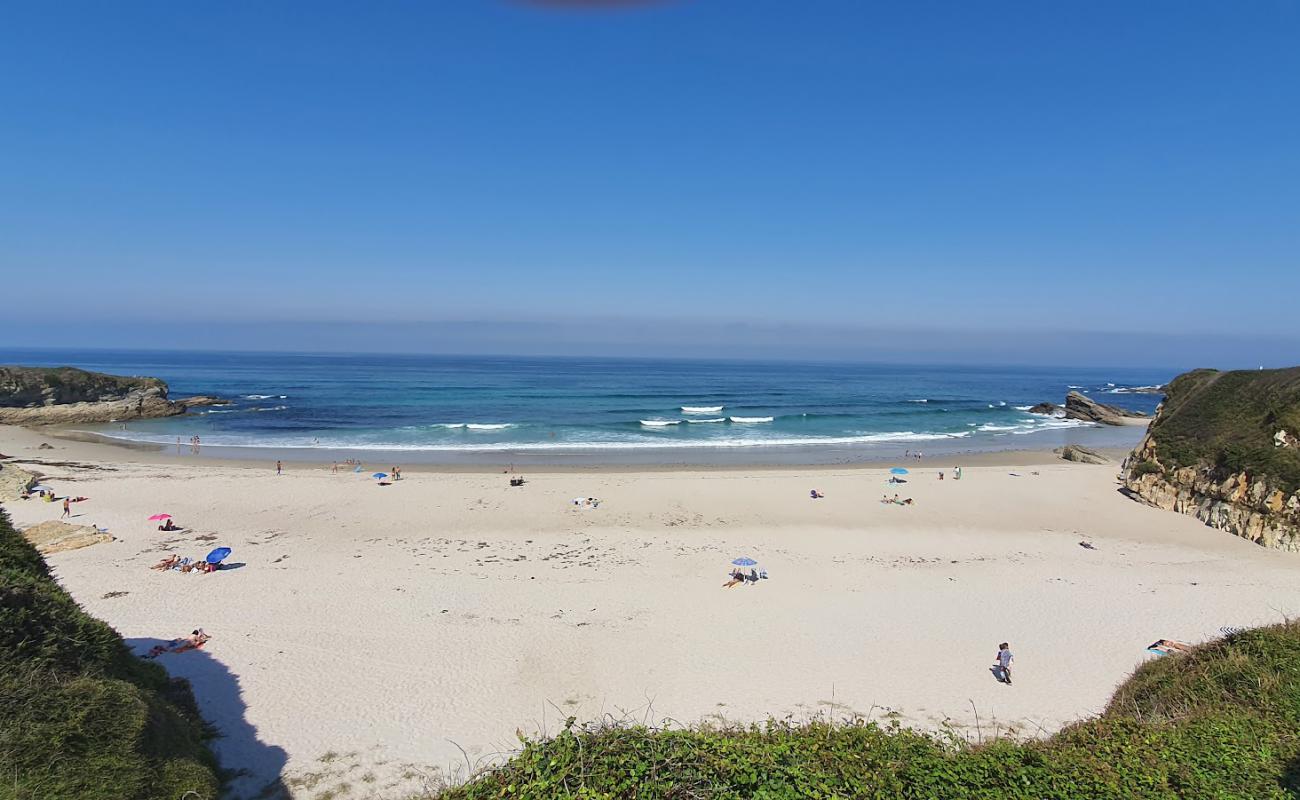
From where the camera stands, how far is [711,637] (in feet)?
37.9

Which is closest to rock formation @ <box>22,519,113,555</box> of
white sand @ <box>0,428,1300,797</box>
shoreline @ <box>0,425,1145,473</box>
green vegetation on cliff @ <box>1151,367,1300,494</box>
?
white sand @ <box>0,428,1300,797</box>

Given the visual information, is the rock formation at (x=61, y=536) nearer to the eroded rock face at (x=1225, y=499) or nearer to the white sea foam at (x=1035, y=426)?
the eroded rock face at (x=1225, y=499)

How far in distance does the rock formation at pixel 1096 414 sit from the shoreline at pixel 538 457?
58.2 feet

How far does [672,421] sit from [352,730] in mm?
39244

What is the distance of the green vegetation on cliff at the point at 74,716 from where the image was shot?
193 inches

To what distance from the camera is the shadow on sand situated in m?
7.33

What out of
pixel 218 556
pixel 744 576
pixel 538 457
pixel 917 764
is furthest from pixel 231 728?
pixel 538 457

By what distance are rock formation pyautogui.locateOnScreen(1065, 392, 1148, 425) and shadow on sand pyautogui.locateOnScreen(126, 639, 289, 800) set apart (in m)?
62.1

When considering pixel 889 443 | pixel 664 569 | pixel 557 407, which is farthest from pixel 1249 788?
pixel 557 407

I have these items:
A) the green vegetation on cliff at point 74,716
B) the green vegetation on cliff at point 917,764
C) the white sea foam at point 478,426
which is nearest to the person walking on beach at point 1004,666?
the green vegetation on cliff at point 917,764

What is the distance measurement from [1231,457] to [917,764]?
2211 centimetres

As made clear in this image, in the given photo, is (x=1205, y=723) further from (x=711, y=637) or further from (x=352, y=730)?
(x=352, y=730)

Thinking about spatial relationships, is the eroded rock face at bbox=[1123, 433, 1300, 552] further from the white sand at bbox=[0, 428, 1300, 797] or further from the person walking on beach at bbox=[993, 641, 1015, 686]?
the person walking on beach at bbox=[993, 641, 1015, 686]

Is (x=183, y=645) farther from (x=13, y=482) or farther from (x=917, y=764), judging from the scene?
(x=13, y=482)
